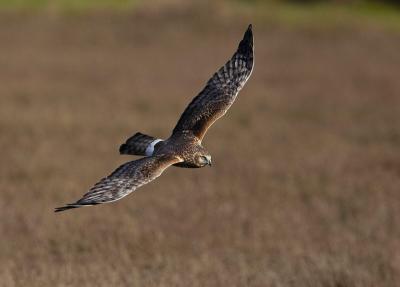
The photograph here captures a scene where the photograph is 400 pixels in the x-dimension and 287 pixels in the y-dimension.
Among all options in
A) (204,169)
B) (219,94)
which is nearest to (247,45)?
(219,94)

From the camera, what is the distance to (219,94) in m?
8.61

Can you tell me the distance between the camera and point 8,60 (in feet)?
87.1

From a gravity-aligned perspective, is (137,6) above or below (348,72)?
above

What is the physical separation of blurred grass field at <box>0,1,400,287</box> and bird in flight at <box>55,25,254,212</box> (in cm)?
103

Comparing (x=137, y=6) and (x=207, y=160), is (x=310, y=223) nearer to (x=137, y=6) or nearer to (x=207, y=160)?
(x=207, y=160)

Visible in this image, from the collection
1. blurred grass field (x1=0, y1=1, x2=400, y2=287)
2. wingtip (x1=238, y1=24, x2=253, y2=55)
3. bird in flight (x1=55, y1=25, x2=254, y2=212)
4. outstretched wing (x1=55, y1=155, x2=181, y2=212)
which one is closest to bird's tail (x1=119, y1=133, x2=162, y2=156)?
bird in flight (x1=55, y1=25, x2=254, y2=212)

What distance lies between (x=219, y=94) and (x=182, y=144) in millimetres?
949

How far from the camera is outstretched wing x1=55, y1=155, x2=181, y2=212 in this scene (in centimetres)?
659

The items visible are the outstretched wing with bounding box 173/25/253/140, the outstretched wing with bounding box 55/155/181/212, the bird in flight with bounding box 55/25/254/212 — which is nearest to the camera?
the outstretched wing with bounding box 55/155/181/212

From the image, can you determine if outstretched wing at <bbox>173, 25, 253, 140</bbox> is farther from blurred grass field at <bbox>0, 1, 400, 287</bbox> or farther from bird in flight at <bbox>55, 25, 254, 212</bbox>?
blurred grass field at <bbox>0, 1, 400, 287</bbox>

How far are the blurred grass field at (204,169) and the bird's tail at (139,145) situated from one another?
39.1 inches

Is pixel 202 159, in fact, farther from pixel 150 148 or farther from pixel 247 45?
pixel 247 45

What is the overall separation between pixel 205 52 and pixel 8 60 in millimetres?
7330

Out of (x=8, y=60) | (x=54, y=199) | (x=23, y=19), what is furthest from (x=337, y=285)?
(x=23, y=19)
